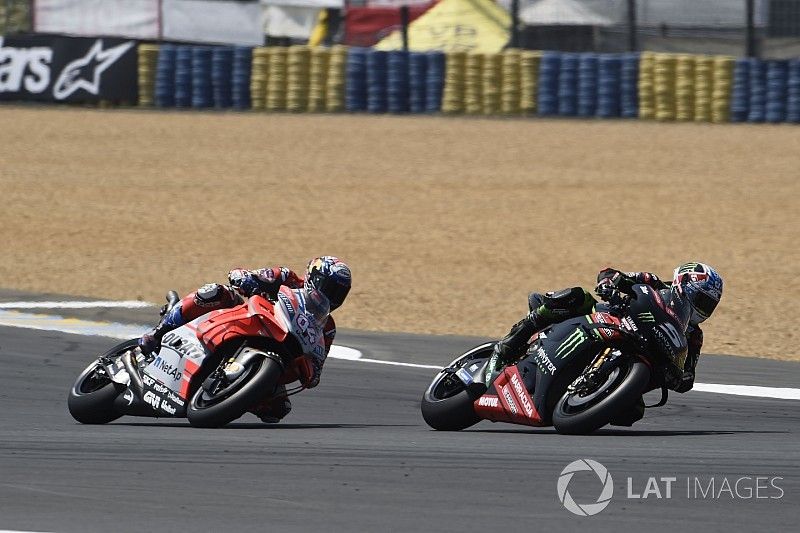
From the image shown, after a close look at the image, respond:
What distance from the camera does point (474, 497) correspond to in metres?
A: 6.96

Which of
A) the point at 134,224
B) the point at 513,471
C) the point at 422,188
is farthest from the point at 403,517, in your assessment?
the point at 422,188

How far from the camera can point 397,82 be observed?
30.7 m

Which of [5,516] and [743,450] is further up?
[5,516]

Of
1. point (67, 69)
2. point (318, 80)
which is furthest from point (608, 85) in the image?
point (67, 69)

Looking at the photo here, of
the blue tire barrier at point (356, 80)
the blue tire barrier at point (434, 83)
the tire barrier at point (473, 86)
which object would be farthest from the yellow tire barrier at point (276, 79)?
the tire barrier at point (473, 86)

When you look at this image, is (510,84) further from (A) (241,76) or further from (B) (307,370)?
(B) (307,370)

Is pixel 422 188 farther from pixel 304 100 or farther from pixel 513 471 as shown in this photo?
pixel 513 471

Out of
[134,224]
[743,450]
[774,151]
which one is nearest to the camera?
[743,450]

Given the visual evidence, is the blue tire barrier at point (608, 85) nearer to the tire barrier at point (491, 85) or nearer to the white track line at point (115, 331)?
the tire barrier at point (491, 85)

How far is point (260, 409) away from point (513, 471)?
6.05 feet

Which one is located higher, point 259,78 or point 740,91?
point 740,91

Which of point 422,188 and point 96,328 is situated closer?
point 96,328

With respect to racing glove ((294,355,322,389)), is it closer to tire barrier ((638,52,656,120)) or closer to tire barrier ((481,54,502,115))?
tire barrier ((638,52,656,120))

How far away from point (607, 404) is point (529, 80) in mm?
22319
